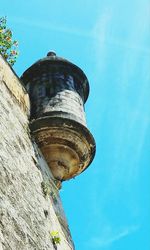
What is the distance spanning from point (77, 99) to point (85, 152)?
3.21 feet

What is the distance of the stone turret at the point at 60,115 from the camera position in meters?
6.66

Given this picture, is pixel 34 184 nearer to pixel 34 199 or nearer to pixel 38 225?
pixel 34 199

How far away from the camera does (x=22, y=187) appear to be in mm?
→ 4492

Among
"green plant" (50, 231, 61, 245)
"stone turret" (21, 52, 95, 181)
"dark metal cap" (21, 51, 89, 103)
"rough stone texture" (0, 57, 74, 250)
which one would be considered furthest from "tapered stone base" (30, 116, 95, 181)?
"green plant" (50, 231, 61, 245)

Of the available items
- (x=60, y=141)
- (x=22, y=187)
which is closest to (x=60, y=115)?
(x=60, y=141)

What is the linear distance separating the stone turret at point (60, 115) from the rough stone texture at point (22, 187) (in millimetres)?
318

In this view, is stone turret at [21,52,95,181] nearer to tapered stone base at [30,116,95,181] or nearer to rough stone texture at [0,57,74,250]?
tapered stone base at [30,116,95,181]

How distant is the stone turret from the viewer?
6.66 metres

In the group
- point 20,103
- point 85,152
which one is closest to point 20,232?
point 20,103

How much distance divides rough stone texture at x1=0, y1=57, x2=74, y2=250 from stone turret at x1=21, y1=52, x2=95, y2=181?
1.04 feet

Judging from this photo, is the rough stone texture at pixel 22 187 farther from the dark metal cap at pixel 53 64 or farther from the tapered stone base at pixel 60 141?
the dark metal cap at pixel 53 64

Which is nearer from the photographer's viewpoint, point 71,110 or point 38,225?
point 38,225

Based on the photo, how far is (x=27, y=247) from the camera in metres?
3.70

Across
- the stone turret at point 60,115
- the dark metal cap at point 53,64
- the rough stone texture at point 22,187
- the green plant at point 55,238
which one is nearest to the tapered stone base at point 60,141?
the stone turret at point 60,115
